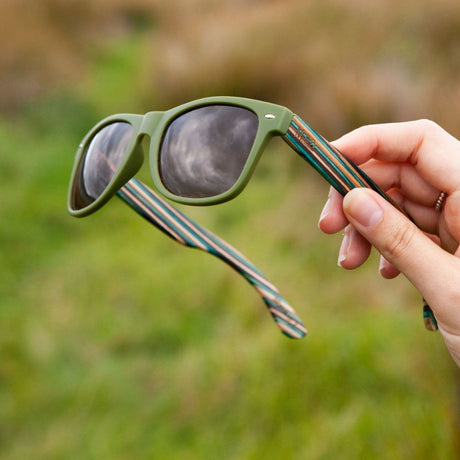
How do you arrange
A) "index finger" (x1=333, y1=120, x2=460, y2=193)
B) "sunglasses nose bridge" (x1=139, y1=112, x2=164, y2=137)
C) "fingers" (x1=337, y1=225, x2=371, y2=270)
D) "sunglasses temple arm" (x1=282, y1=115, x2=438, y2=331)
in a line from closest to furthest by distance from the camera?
1. "sunglasses temple arm" (x1=282, y1=115, x2=438, y2=331)
2. "sunglasses nose bridge" (x1=139, y1=112, x2=164, y2=137)
3. "index finger" (x1=333, y1=120, x2=460, y2=193)
4. "fingers" (x1=337, y1=225, x2=371, y2=270)

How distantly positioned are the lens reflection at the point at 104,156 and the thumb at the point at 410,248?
1.78ft

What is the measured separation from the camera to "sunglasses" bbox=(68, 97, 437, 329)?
1008 mm

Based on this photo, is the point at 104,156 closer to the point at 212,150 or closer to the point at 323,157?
the point at 212,150

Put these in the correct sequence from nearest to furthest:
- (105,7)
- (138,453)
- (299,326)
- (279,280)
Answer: (299,326) → (138,453) → (279,280) → (105,7)

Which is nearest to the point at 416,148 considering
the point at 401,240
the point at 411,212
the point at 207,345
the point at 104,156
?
the point at 411,212

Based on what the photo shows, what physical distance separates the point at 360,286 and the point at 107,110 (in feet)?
11.1

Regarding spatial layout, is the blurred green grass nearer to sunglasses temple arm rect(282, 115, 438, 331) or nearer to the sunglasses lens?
sunglasses temple arm rect(282, 115, 438, 331)

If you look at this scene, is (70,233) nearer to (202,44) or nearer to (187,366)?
(187,366)

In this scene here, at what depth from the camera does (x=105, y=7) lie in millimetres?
8094

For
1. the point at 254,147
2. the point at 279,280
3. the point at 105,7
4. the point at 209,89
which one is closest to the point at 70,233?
the point at 279,280

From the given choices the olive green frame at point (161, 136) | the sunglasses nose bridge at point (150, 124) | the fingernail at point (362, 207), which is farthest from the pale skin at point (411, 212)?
the sunglasses nose bridge at point (150, 124)

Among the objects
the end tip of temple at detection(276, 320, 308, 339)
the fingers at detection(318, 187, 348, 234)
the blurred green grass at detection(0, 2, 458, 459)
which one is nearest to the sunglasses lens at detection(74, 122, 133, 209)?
the fingers at detection(318, 187, 348, 234)

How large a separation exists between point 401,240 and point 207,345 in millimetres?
1547

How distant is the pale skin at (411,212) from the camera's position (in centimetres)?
104
